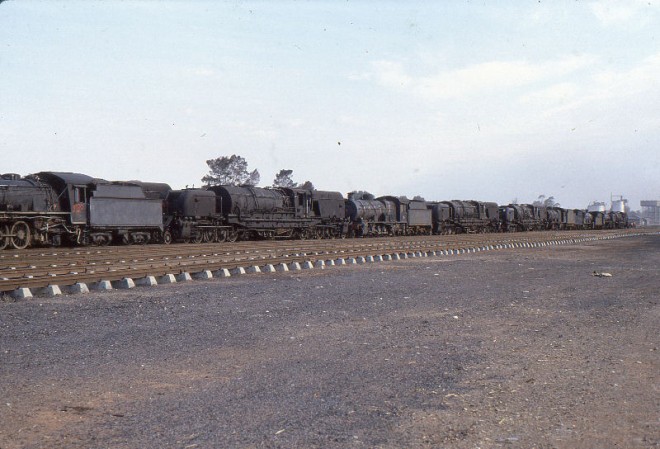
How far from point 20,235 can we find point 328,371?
20827 millimetres

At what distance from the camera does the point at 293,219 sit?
37125mm

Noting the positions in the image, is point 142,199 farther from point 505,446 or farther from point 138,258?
point 505,446

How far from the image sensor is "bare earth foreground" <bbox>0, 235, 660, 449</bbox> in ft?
14.4

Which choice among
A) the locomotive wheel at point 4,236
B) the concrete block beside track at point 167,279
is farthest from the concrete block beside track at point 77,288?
the locomotive wheel at point 4,236

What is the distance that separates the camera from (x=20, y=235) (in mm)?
23328

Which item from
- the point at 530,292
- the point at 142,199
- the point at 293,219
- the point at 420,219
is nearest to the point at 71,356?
the point at 530,292

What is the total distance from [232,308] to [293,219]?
2672cm

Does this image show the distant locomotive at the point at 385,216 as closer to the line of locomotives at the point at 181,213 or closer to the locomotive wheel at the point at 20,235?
the line of locomotives at the point at 181,213

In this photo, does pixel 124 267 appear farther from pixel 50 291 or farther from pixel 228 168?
pixel 228 168

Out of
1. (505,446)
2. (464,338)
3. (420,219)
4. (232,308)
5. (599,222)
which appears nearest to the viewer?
(505,446)

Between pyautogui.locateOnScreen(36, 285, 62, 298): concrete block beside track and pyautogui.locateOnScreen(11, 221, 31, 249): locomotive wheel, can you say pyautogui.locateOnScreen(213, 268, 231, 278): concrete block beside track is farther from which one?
pyautogui.locateOnScreen(11, 221, 31, 249): locomotive wheel

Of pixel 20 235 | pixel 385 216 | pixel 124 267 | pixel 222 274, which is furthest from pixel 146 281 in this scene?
pixel 385 216

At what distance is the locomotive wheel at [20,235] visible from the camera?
75.7 feet

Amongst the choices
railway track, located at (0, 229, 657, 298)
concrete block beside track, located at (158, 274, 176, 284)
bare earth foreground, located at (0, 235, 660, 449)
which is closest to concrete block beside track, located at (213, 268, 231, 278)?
railway track, located at (0, 229, 657, 298)
